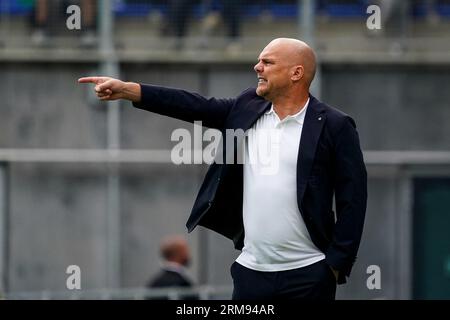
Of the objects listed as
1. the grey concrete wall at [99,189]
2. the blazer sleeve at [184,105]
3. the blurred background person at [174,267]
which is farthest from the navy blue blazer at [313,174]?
the grey concrete wall at [99,189]

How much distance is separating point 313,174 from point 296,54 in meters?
0.60

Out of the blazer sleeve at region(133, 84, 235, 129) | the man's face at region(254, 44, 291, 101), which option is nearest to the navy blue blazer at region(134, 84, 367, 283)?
the blazer sleeve at region(133, 84, 235, 129)

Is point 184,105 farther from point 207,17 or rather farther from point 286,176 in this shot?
point 207,17

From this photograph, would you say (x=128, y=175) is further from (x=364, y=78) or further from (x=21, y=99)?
(x=364, y=78)

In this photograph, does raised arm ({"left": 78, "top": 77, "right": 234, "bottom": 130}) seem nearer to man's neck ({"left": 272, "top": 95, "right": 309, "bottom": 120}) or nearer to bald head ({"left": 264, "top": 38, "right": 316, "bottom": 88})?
man's neck ({"left": 272, "top": 95, "right": 309, "bottom": 120})

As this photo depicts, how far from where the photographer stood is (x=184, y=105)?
24.4ft

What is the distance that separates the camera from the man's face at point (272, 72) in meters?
7.36

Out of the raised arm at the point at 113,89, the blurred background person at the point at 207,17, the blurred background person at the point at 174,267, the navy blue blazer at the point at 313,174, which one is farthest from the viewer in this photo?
the blurred background person at the point at 207,17

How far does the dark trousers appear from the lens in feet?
24.1

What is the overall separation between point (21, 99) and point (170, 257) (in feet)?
11.1

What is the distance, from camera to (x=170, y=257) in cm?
1472

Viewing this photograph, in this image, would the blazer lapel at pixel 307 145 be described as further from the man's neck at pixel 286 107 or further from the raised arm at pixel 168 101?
the raised arm at pixel 168 101

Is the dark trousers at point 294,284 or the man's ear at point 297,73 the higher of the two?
the man's ear at point 297,73

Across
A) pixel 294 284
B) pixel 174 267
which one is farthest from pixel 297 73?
pixel 174 267
